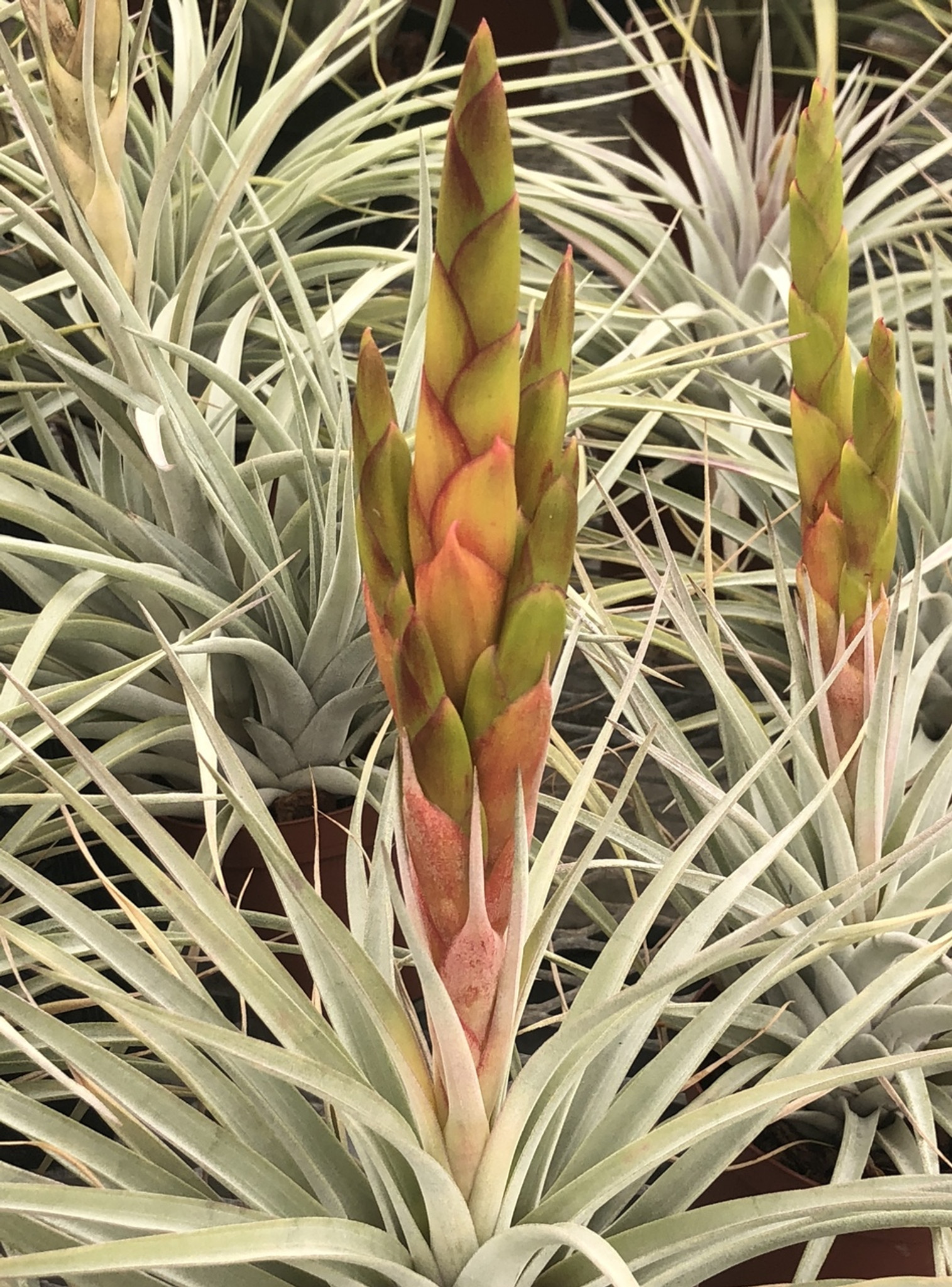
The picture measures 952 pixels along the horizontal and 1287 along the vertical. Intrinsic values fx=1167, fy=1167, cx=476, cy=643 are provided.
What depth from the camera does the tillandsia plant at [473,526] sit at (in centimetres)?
27

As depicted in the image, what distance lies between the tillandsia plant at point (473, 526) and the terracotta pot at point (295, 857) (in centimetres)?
42

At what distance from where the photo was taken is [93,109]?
0.63 m

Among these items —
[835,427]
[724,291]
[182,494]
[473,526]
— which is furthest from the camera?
[724,291]

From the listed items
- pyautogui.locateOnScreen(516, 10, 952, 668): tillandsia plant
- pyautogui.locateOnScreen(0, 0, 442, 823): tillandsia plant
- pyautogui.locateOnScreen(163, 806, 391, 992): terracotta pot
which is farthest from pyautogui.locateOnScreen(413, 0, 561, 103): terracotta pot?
pyautogui.locateOnScreen(163, 806, 391, 992): terracotta pot

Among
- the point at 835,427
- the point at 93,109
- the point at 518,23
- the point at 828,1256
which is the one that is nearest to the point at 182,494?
the point at 93,109

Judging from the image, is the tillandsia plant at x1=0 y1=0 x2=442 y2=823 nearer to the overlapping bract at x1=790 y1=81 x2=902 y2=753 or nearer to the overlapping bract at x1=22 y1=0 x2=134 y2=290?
the overlapping bract at x1=22 y1=0 x2=134 y2=290

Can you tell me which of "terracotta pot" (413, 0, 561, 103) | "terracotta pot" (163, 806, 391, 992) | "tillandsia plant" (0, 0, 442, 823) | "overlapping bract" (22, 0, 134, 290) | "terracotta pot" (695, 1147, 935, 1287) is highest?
"terracotta pot" (413, 0, 561, 103)

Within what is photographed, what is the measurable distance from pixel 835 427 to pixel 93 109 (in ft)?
1.41

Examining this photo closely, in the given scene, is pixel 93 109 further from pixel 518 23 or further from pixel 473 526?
pixel 518 23

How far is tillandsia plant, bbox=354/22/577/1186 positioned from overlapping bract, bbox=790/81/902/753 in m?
0.27

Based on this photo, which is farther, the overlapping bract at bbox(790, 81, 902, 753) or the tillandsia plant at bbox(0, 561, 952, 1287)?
the overlapping bract at bbox(790, 81, 902, 753)

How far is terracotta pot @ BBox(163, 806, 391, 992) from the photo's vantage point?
2.50 ft

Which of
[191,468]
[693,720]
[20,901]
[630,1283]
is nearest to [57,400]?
[191,468]

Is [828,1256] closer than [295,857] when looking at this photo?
Yes
